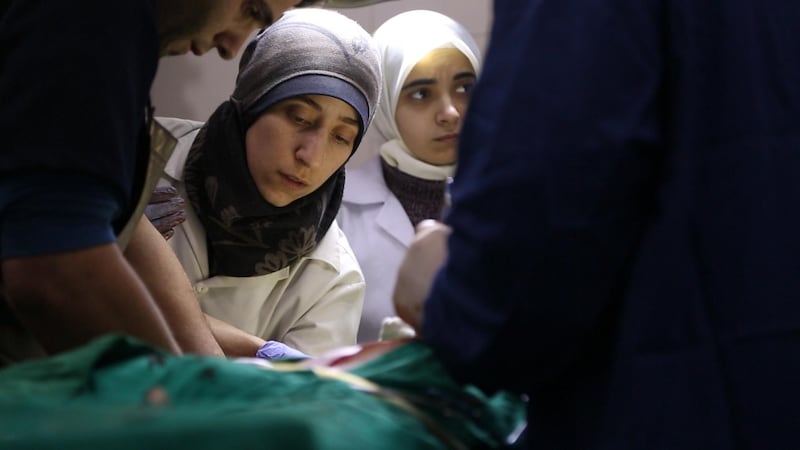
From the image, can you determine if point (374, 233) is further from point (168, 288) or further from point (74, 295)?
point (74, 295)

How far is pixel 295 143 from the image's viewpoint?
6.51 feet

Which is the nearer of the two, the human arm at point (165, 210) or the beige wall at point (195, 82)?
the human arm at point (165, 210)

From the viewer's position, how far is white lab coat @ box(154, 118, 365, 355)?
6.53 ft

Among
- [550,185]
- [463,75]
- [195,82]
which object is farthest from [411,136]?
[550,185]

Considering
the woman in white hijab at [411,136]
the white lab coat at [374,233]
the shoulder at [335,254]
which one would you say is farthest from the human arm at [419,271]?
the woman in white hijab at [411,136]

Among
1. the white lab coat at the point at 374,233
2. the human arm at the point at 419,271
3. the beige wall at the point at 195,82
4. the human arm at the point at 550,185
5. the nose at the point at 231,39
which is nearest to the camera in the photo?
the human arm at the point at 550,185

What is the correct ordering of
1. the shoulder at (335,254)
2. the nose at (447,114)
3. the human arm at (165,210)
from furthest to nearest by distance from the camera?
1. the nose at (447,114)
2. the shoulder at (335,254)
3. the human arm at (165,210)

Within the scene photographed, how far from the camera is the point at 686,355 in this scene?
2.29 ft

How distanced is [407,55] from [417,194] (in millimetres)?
385

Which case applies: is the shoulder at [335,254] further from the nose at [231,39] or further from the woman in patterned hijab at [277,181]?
the nose at [231,39]

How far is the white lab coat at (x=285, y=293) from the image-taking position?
1989 mm

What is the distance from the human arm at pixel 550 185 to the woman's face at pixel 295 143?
1285mm

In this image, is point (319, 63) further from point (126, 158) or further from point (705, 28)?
point (705, 28)

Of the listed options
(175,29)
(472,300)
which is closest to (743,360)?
(472,300)
